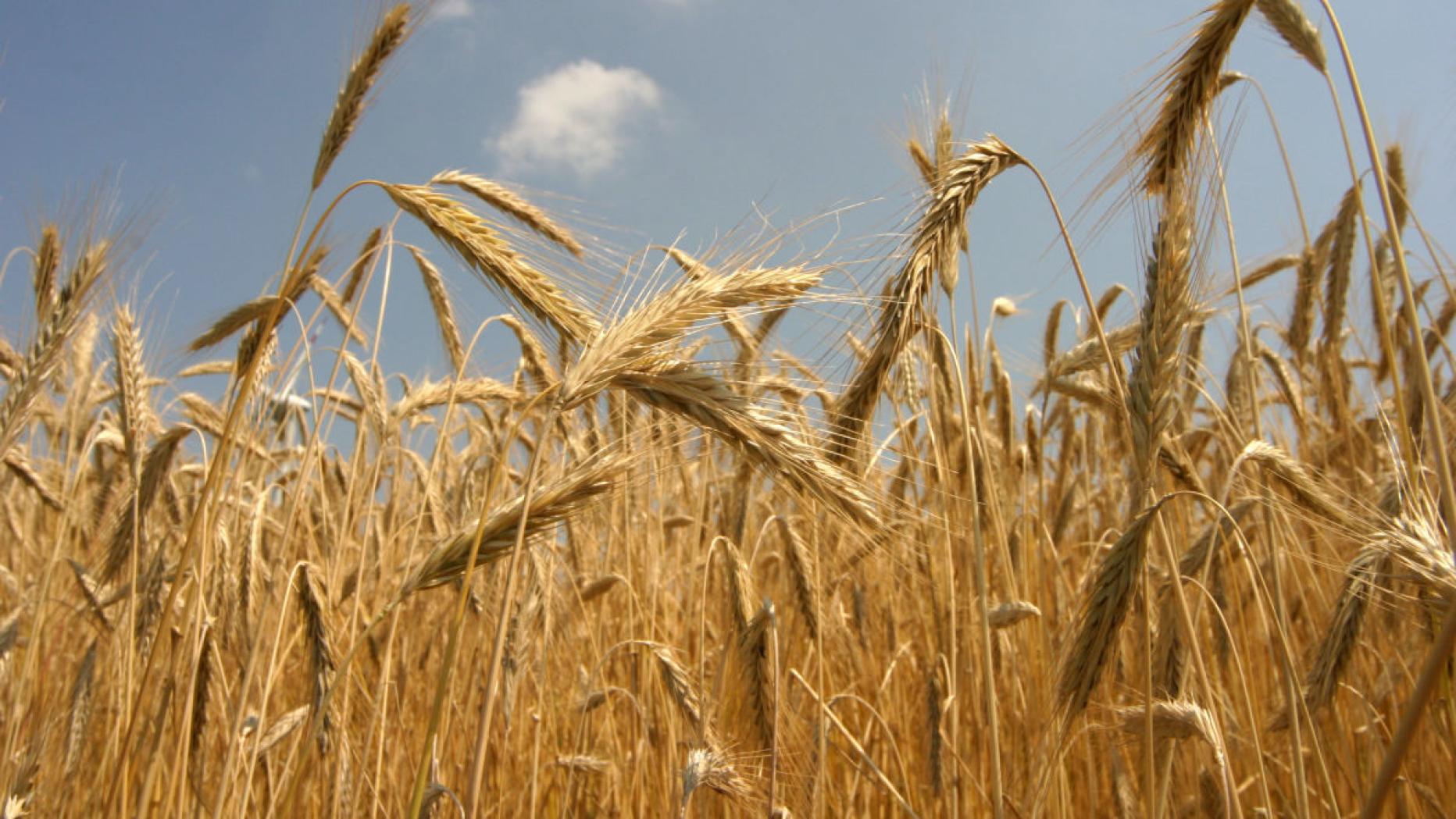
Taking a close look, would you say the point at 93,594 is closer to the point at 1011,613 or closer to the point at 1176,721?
the point at 1011,613

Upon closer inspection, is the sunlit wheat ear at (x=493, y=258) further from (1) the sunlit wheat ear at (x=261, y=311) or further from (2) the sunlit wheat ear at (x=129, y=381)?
(2) the sunlit wheat ear at (x=129, y=381)

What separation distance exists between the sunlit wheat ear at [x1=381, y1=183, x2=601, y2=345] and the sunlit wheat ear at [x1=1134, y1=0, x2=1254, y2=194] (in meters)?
1.13

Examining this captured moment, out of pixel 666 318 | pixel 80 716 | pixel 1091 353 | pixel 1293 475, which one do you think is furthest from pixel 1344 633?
pixel 80 716

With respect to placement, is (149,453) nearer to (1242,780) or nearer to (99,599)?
(99,599)

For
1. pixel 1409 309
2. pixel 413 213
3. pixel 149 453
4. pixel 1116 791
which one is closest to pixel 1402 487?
pixel 1409 309

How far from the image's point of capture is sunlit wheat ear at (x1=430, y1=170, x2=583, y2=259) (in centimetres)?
218

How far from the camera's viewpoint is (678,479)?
411 cm

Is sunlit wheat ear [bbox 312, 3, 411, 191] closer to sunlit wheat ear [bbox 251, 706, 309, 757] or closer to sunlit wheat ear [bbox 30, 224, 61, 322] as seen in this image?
sunlit wheat ear [bbox 30, 224, 61, 322]

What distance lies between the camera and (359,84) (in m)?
1.81

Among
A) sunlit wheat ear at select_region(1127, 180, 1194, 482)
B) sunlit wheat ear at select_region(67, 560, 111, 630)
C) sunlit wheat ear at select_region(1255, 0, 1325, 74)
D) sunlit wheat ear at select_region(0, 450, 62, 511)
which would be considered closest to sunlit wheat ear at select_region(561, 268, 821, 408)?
sunlit wheat ear at select_region(1127, 180, 1194, 482)

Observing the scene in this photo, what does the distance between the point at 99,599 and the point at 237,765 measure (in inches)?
31.7

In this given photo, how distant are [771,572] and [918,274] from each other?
2.72 m

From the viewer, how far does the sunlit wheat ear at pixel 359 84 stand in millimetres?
1737

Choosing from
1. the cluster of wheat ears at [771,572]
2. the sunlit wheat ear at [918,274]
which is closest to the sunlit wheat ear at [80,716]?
the cluster of wheat ears at [771,572]
